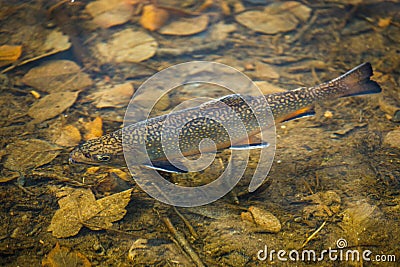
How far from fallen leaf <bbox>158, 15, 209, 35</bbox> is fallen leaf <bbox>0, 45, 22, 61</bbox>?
2.76m

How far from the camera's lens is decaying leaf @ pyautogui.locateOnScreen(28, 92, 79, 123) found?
5.42 meters

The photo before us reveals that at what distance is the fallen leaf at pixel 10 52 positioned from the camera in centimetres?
641

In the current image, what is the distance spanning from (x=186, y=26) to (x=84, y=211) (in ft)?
15.6

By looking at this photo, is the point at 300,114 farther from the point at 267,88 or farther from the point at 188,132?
the point at 188,132

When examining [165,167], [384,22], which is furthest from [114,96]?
[384,22]

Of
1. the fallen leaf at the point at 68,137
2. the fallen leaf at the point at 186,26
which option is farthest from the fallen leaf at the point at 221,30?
the fallen leaf at the point at 68,137

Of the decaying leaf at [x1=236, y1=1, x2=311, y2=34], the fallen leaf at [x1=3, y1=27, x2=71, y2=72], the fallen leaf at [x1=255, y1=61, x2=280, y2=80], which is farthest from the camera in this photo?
the decaying leaf at [x1=236, y1=1, x2=311, y2=34]

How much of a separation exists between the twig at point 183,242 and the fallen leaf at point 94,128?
71.7 inches

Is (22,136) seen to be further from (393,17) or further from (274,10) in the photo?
(393,17)

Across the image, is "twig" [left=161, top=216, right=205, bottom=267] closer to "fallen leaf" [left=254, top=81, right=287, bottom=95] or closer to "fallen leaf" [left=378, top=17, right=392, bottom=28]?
"fallen leaf" [left=254, top=81, right=287, bottom=95]

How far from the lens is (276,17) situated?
7609 mm

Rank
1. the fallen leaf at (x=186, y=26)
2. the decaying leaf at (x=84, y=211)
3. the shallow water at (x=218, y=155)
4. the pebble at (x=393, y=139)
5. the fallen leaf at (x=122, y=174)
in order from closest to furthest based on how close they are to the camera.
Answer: the shallow water at (x=218, y=155)
the decaying leaf at (x=84, y=211)
the fallen leaf at (x=122, y=174)
the pebble at (x=393, y=139)
the fallen leaf at (x=186, y=26)

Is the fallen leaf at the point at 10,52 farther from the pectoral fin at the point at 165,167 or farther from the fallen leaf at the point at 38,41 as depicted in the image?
the pectoral fin at the point at 165,167

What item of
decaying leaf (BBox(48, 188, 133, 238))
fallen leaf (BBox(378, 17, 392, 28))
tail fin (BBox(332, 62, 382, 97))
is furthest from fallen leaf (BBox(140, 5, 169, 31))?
fallen leaf (BBox(378, 17, 392, 28))
